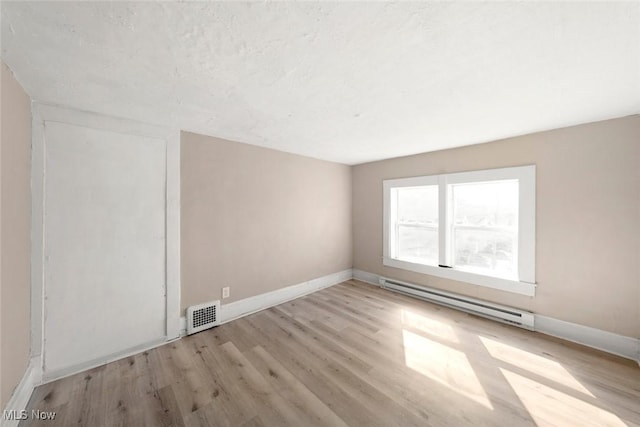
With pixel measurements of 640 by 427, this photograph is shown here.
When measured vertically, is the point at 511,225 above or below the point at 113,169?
below

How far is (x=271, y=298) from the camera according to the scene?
317cm

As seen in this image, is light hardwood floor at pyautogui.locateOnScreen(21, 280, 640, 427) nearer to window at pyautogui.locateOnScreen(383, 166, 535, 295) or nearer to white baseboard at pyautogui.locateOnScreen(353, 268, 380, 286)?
window at pyautogui.locateOnScreen(383, 166, 535, 295)

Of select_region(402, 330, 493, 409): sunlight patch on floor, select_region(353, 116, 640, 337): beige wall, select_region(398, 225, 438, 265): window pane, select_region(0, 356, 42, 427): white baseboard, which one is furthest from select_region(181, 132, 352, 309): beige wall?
select_region(353, 116, 640, 337): beige wall

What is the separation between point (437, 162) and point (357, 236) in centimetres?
190

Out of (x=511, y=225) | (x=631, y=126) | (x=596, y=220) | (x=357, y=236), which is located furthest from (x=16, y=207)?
(x=631, y=126)

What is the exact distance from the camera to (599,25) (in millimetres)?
1045

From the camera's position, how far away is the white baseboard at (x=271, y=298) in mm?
2729

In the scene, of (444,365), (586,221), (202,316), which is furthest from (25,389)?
(586,221)

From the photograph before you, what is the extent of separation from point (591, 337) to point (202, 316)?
4001mm

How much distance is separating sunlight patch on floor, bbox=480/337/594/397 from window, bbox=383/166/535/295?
2.52 feet

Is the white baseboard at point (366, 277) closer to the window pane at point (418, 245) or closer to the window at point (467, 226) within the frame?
the window at point (467, 226)

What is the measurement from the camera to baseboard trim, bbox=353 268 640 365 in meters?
2.02

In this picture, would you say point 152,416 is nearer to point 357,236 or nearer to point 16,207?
point 16,207

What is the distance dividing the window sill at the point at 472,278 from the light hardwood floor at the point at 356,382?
1.46 ft
